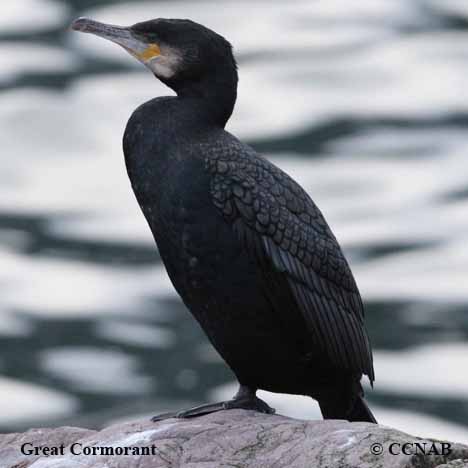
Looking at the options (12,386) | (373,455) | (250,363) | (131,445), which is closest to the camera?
(373,455)

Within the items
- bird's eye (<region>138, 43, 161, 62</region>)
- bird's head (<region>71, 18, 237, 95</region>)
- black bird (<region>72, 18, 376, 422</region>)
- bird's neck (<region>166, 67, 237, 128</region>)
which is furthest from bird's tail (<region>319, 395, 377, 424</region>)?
bird's eye (<region>138, 43, 161, 62</region>)

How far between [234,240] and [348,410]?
1244 mm

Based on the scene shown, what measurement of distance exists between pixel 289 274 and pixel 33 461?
171 centimetres

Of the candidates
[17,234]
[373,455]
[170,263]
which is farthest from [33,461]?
[17,234]

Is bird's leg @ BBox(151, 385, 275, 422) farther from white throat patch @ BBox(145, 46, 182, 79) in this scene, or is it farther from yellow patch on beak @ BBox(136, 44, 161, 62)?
yellow patch on beak @ BBox(136, 44, 161, 62)

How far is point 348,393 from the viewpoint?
426 inches

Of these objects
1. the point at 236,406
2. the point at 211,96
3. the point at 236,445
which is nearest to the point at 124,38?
the point at 211,96

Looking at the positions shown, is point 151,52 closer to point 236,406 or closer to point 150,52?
point 150,52

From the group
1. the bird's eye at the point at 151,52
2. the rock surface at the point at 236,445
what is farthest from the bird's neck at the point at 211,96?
the rock surface at the point at 236,445

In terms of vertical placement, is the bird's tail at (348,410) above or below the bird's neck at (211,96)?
below

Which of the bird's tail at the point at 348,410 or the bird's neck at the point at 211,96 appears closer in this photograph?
the bird's neck at the point at 211,96

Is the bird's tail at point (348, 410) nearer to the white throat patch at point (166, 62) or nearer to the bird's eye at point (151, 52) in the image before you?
the white throat patch at point (166, 62)

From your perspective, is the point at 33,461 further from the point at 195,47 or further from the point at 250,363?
the point at 195,47

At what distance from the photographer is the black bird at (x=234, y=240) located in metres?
10.4
